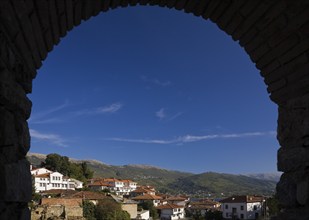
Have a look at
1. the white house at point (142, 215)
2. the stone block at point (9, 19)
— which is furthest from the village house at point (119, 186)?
the stone block at point (9, 19)

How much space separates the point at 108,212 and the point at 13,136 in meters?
35.5

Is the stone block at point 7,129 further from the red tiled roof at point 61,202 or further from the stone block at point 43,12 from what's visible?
the red tiled roof at point 61,202

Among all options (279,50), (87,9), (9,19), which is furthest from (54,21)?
(279,50)

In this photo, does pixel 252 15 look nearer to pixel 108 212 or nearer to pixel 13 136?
pixel 13 136

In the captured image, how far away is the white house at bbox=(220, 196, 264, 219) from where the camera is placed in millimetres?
57281

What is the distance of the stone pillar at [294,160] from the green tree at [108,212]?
34.0m

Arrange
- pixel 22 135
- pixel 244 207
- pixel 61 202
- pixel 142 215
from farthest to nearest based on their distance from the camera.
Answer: pixel 244 207 < pixel 142 215 < pixel 61 202 < pixel 22 135

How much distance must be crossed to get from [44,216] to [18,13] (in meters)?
32.8

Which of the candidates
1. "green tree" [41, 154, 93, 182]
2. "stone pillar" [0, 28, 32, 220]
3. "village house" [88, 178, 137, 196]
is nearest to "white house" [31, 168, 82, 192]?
"green tree" [41, 154, 93, 182]

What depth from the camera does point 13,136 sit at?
97.3 inches

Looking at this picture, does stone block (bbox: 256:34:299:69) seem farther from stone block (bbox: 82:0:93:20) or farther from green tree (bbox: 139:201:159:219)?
green tree (bbox: 139:201:159:219)

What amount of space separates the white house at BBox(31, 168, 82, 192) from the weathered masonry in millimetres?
55788

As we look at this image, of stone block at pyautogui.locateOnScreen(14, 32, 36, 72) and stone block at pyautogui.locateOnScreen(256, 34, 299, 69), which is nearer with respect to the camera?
stone block at pyautogui.locateOnScreen(14, 32, 36, 72)

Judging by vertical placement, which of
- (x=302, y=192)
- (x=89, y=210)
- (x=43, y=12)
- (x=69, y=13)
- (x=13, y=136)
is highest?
Answer: (x=69, y=13)
